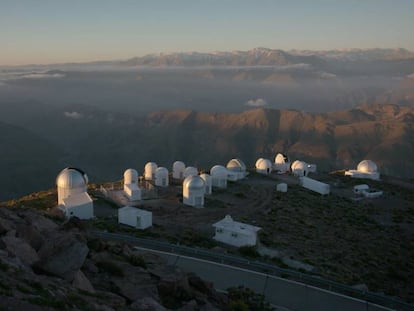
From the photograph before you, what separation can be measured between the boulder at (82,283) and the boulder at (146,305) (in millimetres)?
1208

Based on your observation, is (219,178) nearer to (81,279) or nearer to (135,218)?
(135,218)

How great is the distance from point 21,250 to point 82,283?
199 cm

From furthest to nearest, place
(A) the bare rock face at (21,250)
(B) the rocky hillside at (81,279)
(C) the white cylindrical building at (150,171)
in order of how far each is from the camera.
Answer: (C) the white cylindrical building at (150,171) < (A) the bare rock face at (21,250) < (B) the rocky hillside at (81,279)

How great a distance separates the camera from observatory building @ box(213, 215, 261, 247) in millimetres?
25344

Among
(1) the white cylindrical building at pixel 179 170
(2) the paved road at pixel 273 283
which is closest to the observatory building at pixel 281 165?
(1) the white cylindrical building at pixel 179 170

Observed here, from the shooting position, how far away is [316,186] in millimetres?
47062

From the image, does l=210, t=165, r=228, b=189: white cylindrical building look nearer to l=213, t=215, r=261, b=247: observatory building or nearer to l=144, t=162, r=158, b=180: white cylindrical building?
l=144, t=162, r=158, b=180: white cylindrical building

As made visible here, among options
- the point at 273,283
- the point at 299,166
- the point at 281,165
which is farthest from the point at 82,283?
the point at 281,165

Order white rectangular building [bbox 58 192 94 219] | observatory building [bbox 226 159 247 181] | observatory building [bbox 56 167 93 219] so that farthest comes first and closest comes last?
observatory building [bbox 226 159 247 181], observatory building [bbox 56 167 93 219], white rectangular building [bbox 58 192 94 219]

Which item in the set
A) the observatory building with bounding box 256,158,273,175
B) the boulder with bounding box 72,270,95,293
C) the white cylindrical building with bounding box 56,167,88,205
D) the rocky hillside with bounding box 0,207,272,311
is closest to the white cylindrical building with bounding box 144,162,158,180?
the white cylindrical building with bounding box 56,167,88,205

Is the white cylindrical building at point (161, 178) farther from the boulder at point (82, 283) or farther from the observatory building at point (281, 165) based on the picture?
the boulder at point (82, 283)

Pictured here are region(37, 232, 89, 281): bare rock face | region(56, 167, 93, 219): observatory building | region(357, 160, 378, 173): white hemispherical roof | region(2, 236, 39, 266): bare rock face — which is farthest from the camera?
region(357, 160, 378, 173): white hemispherical roof

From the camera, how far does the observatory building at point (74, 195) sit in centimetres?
3091

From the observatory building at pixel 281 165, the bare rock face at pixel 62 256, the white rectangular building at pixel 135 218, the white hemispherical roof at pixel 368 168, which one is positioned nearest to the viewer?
the bare rock face at pixel 62 256
